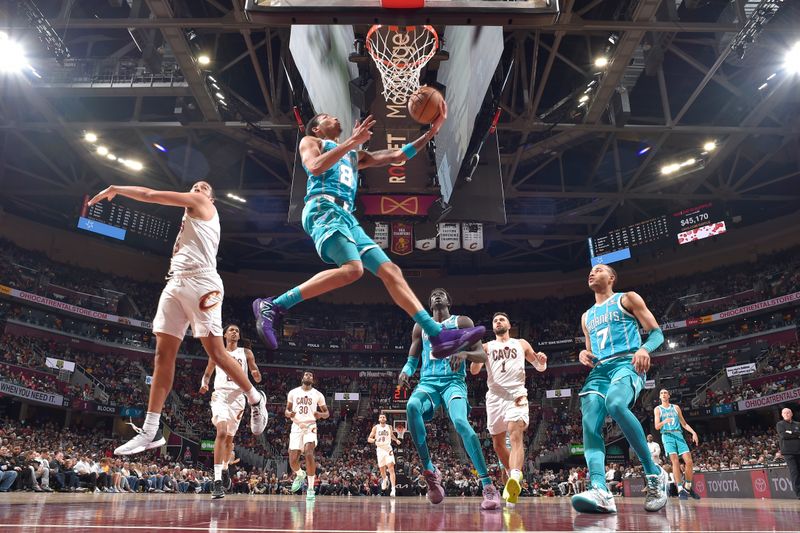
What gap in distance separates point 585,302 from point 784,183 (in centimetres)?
1269

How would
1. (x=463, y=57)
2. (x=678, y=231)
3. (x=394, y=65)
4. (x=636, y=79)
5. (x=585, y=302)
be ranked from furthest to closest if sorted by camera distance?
(x=585, y=302)
(x=678, y=231)
(x=636, y=79)
(x=463, y=57)
(x=394, y=65)

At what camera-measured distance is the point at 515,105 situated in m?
19.1

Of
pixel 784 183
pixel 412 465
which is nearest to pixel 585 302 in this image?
pixel 784 183

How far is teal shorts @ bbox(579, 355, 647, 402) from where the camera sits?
15.9 ft

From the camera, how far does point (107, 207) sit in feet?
77.0

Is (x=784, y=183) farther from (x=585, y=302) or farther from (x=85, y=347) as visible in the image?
(x=85, y=347)

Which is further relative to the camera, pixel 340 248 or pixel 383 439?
pixel 383 439

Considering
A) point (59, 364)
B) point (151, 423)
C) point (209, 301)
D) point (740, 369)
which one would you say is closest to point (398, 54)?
point (209, 301)

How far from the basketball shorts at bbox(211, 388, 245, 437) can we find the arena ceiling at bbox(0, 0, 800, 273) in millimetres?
8554

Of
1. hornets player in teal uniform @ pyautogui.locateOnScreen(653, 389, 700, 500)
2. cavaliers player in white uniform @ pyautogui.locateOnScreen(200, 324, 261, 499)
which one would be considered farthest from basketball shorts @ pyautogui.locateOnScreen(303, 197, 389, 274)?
hornets player in teal uniform @ pyautogui.locateOnScreen(653, 389, 700, 500)

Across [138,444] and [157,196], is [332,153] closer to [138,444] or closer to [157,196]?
[157,196]

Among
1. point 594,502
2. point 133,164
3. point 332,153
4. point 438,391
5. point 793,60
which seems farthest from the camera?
point 133,164

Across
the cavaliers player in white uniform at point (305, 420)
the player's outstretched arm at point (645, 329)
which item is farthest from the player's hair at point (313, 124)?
the cavaliers player in white uniform at point (305, 420)

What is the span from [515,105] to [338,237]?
16401mm
